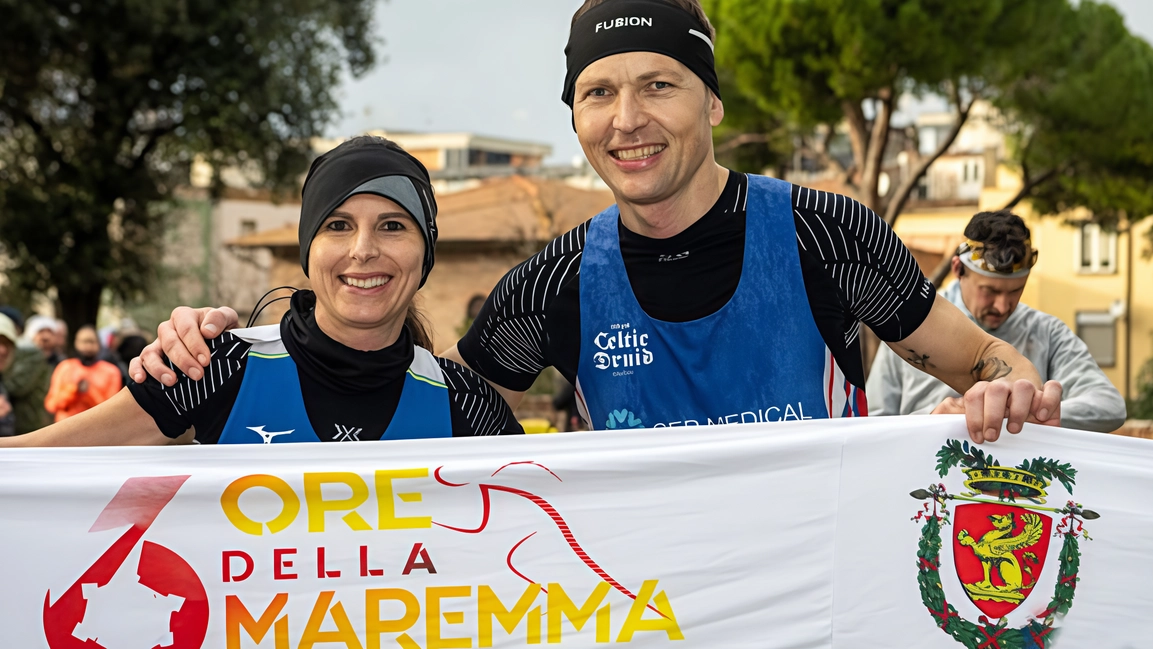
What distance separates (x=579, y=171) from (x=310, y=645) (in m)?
42.8

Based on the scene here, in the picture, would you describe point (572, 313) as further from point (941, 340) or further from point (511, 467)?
point (941, 340)

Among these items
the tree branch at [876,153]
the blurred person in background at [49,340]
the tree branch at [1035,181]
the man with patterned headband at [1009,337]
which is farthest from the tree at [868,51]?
the man with patterned headband at [1009,337]

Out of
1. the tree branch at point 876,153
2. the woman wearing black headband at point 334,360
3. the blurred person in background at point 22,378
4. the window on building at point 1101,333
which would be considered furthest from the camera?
the window on building at point 1101,333

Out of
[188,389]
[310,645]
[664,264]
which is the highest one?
[664,264]

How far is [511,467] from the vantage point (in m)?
2.91

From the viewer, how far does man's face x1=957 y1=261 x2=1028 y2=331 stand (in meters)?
4.67

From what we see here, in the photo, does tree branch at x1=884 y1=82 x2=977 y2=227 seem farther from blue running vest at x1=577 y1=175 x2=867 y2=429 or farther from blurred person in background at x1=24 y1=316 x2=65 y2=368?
blue running vest at x1=577 y1=175 x2=867 y2=429

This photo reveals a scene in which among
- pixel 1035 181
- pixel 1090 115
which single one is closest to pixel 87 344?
pixel 1090 115

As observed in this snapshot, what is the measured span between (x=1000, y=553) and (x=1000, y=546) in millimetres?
16

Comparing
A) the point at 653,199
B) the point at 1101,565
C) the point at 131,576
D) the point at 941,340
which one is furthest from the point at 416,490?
the point at 1101,565

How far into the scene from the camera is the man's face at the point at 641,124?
2.92 metres

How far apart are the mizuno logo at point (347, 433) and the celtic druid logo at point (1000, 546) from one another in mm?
1335

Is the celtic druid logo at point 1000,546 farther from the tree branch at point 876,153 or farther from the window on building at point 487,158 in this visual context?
the window on building at point 487,158

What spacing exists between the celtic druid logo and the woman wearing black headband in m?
1.16
